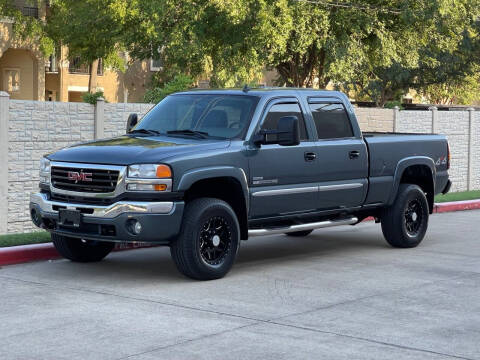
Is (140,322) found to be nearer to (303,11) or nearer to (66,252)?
(66,252)

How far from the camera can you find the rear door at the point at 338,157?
467 inches

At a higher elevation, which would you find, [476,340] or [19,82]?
[19,82]

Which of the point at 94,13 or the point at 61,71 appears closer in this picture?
the point at 94,13

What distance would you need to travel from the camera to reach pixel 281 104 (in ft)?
38.1

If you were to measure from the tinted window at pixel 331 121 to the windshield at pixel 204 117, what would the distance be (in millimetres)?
1142

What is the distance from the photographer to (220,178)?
1059cm

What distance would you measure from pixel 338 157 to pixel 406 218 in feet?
6.57

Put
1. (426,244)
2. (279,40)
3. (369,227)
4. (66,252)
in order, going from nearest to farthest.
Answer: (66,252)
(426,244)
(369,227)
(279,40)

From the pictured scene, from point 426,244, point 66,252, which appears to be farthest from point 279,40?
point 66,252

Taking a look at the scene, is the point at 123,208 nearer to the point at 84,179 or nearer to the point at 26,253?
the point at 84,179

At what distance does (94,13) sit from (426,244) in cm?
2625

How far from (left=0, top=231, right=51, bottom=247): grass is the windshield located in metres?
2.15

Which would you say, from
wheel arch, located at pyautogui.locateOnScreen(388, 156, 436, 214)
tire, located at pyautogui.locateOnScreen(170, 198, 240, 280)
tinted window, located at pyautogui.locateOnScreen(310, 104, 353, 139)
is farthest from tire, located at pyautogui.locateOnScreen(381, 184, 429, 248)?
tire, located at pyautogui.locateOnScreen(170, 198, 240, 280)

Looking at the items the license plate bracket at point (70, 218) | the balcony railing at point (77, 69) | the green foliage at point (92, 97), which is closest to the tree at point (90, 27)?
the balcony railing at point (77, 69)
